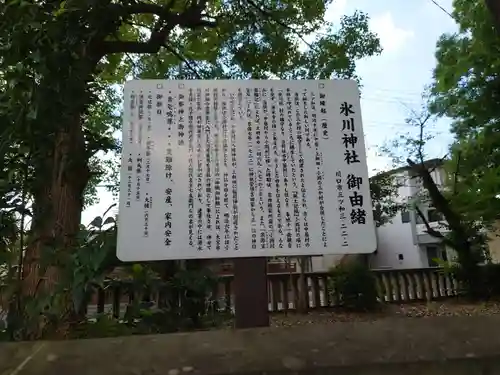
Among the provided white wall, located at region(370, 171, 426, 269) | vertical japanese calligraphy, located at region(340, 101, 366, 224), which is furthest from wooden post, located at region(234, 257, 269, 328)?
white wall, located at region(370, 171, 426, 269)

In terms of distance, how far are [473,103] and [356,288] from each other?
486cm

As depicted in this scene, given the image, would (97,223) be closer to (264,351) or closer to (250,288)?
(250,288)

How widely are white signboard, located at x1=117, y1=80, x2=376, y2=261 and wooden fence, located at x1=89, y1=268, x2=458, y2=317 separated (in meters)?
1.83

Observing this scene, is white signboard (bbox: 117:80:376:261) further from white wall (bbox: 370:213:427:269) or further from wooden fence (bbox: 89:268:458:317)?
white wall (bbox: 370:213:427:269)

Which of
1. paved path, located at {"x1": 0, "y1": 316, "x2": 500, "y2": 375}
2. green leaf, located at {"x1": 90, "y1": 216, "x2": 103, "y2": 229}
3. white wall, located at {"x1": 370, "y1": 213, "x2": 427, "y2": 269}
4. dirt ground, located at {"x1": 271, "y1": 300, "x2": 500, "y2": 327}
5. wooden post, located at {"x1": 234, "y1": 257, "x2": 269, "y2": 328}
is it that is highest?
white wall, located at {"x1": 370, "y1": 213, "x2": 427, "y2": 269}

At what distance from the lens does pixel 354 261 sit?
971cm

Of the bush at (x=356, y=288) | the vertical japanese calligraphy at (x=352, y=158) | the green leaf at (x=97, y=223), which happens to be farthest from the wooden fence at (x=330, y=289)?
the vertical japanese calligraphy at (x=352, y=158)

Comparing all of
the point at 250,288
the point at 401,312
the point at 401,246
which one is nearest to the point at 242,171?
the point at 250,288

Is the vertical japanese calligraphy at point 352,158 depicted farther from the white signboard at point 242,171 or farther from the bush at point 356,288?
the bush at point 356,288

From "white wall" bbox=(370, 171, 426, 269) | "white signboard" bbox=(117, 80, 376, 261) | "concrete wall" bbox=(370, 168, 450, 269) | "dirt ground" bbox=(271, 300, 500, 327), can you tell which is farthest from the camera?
"white wall" bbox=(370, 171, 426, 269)

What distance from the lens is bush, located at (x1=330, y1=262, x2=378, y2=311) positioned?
892 centimetres

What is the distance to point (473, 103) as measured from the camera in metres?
9.47

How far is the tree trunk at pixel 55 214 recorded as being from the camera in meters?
2.76

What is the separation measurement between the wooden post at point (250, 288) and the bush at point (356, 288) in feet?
22.2
